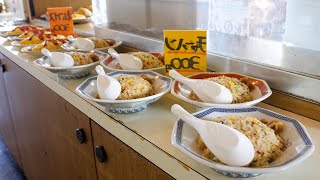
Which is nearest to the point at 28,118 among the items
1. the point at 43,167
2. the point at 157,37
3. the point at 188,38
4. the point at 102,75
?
the point at 43,167

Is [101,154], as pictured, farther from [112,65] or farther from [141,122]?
[112,65]

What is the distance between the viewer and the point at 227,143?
1.66 ft

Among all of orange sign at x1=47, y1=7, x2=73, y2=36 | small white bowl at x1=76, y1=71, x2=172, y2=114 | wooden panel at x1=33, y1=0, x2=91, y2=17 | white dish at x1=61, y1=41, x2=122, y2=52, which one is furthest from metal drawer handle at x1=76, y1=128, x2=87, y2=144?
wooden panel at x1=33, y1=0, x2=91, y2=17

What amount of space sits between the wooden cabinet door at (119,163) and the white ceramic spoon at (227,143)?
16 cm

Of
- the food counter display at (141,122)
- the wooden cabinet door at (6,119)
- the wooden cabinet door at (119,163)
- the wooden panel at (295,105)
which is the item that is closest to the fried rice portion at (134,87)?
the food counter display at (141,122)

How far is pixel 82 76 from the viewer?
3.69 ft

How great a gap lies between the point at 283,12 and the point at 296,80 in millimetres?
688

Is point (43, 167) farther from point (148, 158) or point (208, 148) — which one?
point (208, 148)

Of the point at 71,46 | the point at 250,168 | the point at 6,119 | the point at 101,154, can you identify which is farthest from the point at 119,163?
the point at 6,119

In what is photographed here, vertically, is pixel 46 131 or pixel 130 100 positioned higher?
pixel 130 100

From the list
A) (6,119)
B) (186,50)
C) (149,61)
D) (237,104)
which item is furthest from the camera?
(6,119)

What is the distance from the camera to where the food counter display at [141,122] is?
0.54 m

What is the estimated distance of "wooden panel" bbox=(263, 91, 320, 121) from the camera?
75 cm

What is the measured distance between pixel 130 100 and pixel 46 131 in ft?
2.29
